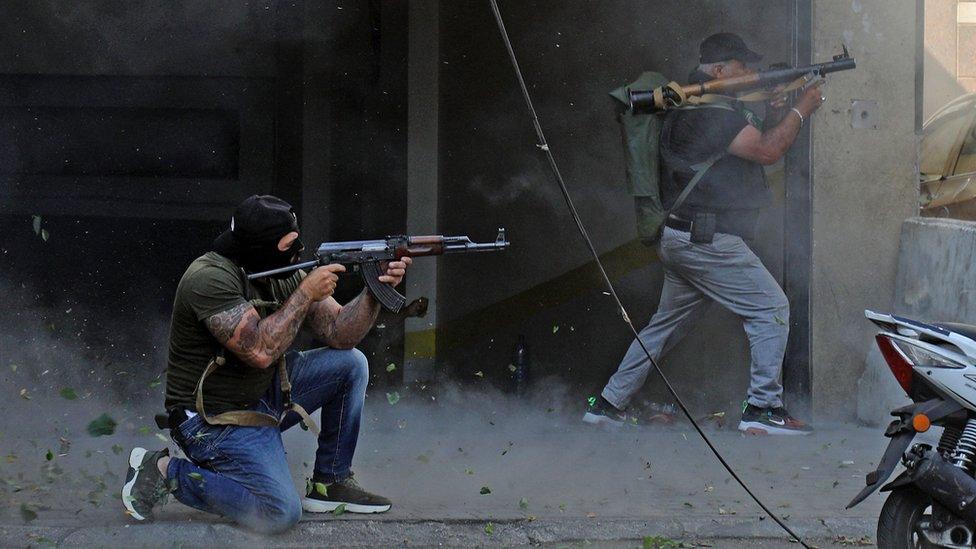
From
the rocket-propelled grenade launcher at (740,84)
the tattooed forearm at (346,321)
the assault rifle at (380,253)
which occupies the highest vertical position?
Result: the rocket-propelled grenade launcher at (740,84)

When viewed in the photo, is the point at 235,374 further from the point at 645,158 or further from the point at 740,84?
the point at 740,84

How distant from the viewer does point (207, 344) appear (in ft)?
15.2

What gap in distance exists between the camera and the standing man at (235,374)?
4.54 meters

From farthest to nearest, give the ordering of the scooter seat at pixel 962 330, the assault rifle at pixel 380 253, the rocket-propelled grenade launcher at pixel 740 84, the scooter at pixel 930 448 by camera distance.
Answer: the rocket-propelled grenade launcher at pixel 740 84 < the assault rifle at pixel 380 253 < the scooter seat at pixel 962 330 < the scooter at pixel 930 448


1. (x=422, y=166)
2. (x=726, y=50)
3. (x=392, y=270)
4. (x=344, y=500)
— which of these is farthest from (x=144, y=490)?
(x=726, y=50)

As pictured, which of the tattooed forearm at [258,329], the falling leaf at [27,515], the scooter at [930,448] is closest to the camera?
the scooter at [930,448]

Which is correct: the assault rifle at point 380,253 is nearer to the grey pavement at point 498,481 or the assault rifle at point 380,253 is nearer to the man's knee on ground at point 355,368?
the man's knee on ground at point 355,368

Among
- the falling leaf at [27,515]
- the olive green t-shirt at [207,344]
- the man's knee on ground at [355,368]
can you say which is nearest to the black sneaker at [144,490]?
the olive green t-shirt at [207,344]

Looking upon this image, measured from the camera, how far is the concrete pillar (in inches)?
269

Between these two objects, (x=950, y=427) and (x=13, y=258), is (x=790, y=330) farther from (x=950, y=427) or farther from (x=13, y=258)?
(x=13, y=258)

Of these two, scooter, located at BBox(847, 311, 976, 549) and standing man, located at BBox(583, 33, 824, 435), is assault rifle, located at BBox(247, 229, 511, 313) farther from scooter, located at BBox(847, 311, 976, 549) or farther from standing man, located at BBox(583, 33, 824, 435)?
standing man, located at BBox(583, 33, 824, 435)

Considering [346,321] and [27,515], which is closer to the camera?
[27,515]

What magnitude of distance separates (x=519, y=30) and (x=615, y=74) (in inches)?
22.8

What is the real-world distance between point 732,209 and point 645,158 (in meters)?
0.52
